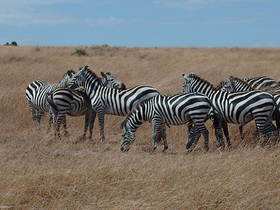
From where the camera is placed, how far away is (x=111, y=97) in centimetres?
1095

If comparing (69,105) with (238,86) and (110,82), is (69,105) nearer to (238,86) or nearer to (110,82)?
(110,82)

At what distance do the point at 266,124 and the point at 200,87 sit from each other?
6.95 ft

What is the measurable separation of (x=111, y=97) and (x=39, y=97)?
2501 millimetres

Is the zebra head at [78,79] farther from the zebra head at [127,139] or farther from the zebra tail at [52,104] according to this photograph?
the zebra head at [127,139]

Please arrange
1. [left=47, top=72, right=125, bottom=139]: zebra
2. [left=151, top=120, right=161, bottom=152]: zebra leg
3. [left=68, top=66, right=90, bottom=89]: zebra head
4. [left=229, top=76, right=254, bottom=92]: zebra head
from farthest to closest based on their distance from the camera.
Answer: [left=68, top=66, right=90, bottom=89]: zebra head < [left=229, top=76, right=254, bottom=92]: zebra head < [left=47, top=72, right=125, bottom=139]: zebra < [left=151, top=120, right=161, bottom=152]: zebra leg

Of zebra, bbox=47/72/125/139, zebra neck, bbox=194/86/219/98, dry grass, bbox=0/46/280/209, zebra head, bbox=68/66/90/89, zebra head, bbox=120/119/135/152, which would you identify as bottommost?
dry grass, bbox=0/46/280/209

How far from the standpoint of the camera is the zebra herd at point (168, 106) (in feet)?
29.7

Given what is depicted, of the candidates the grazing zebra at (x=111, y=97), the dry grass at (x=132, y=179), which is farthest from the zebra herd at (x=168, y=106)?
the dry grass at (x=132, y=179)

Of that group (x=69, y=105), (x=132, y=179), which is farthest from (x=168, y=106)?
(x=132, y=179)

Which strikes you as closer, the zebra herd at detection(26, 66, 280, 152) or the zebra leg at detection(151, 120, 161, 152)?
the zebra herd at detection(26, 66, 280, 152)

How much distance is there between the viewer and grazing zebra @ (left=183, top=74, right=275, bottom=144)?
8.84 metres

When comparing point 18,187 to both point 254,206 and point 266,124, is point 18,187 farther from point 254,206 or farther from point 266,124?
point 266,124

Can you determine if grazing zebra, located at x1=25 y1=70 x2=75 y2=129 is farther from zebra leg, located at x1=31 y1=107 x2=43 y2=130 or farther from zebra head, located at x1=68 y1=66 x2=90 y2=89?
zebra head, located at x1=68 y1=66 x2=90 y2=89

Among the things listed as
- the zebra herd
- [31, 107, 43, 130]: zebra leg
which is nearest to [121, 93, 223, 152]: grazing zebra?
the zebra herd
